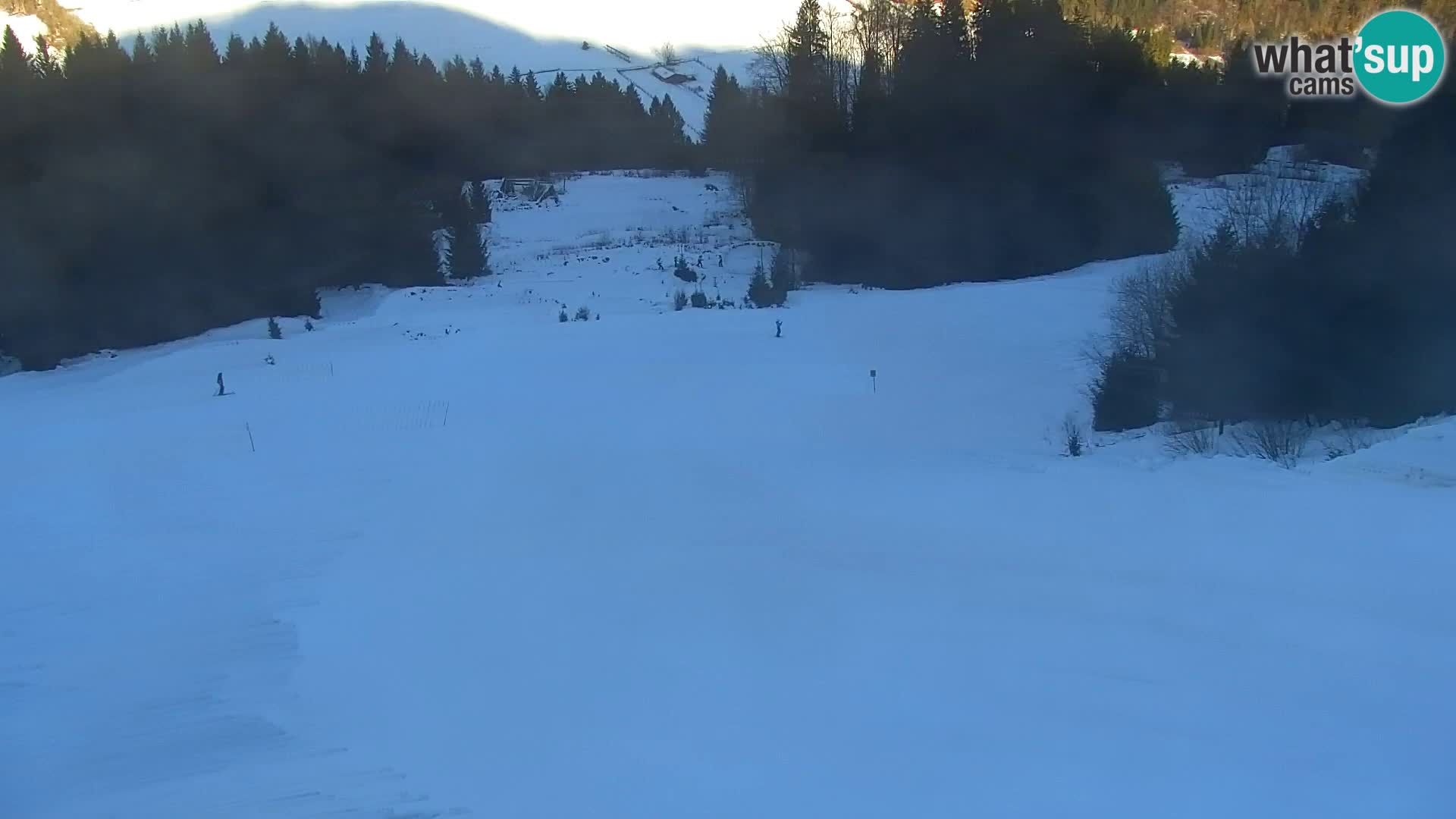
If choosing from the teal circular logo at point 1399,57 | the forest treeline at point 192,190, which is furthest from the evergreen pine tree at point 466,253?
the teal circular logo at point 1399,57

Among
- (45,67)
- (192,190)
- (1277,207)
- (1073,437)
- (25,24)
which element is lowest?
(1073,437)

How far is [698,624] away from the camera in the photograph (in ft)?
16.4

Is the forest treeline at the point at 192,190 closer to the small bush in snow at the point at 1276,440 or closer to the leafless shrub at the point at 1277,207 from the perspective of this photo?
the leafless shrub at the point at 1277,207

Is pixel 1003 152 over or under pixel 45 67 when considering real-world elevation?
under

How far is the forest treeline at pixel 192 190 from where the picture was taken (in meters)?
19.4

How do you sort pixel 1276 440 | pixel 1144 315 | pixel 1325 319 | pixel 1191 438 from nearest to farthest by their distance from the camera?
pixel 1276 440
pixel 1191 438
pixel 1325 319
pixel 1144 315

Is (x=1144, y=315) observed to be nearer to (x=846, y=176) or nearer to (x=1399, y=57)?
(x=1399, y=57)

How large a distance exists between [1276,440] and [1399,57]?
5.73m

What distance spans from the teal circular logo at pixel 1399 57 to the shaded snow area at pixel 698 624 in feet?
18.1

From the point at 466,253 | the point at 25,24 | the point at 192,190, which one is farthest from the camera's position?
the point at 25,24

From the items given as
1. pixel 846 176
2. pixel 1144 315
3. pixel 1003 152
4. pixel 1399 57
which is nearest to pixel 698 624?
pixel 1144 315

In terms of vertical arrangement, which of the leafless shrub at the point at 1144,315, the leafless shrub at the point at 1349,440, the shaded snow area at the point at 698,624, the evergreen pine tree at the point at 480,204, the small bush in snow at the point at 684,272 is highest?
the evergreen pine tree at the point at 480,204

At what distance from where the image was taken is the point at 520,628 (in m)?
5.00

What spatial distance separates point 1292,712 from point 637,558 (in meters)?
3.44
